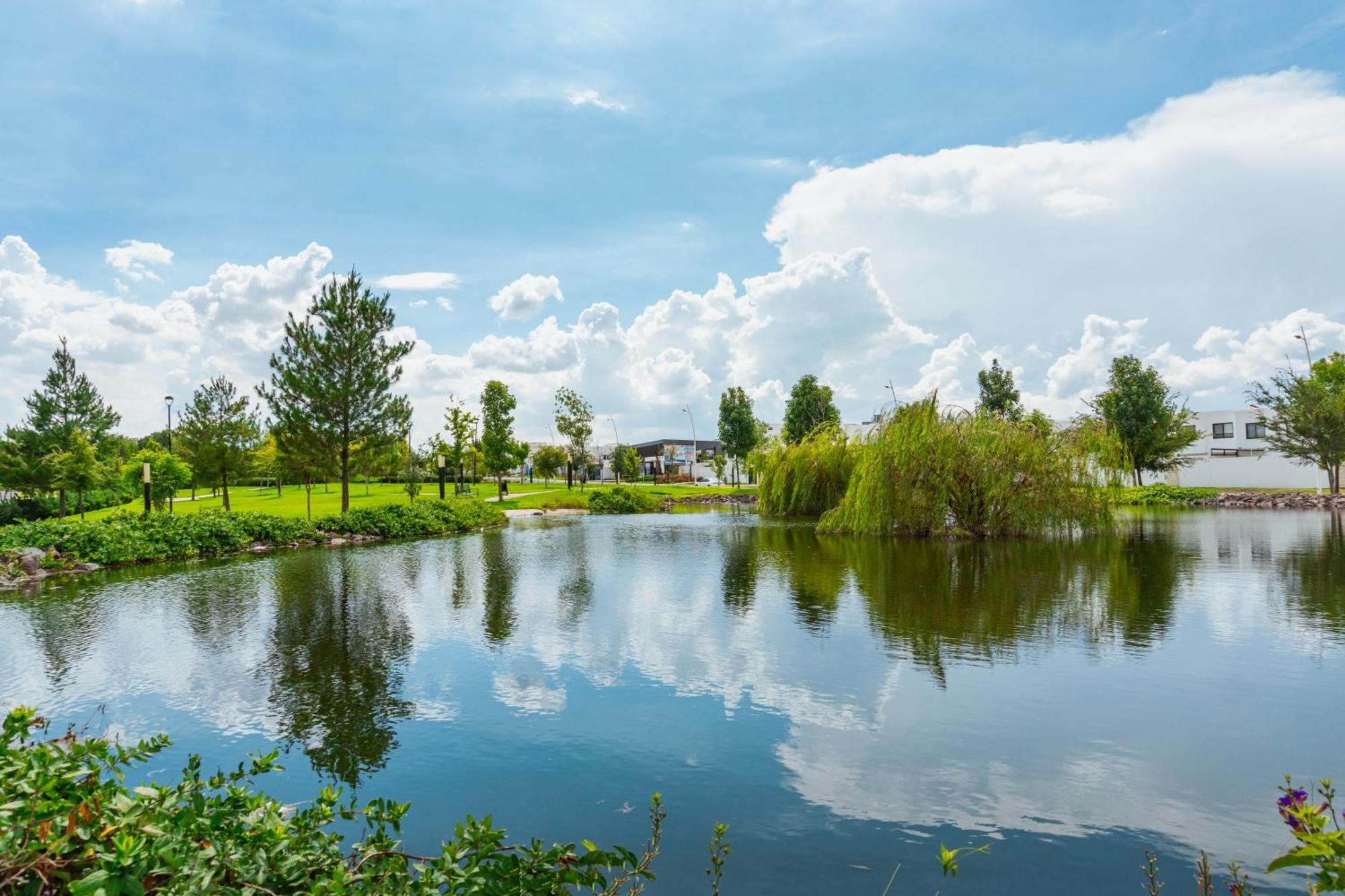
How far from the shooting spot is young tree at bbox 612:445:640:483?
65.0m

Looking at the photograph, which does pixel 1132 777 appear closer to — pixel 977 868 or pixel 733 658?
pixel 977 868

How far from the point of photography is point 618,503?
132 feet

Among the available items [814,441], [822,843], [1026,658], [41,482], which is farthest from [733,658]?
[41,482]

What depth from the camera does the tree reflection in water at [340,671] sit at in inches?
225

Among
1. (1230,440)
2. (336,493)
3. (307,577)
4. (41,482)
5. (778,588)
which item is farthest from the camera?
(1230,440)

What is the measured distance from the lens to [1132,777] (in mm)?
5031

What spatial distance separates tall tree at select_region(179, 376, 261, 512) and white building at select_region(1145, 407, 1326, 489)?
1991 inches

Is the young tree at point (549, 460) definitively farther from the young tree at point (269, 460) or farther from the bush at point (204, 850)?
the bush at point (204, 850)

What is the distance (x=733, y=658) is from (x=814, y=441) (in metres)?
22.3

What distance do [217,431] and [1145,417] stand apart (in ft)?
150

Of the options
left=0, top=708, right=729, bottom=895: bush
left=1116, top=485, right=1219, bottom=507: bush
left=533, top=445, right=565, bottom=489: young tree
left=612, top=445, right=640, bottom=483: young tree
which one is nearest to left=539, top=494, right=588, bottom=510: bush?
left=533, top=445, right=565, bottom=489: young tree

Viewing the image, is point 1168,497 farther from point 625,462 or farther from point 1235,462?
point 625,462

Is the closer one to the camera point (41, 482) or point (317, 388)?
point (317, 388)

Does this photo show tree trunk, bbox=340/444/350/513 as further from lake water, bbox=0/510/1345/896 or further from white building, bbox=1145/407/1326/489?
white building, bbox=1145/407/1326/489
